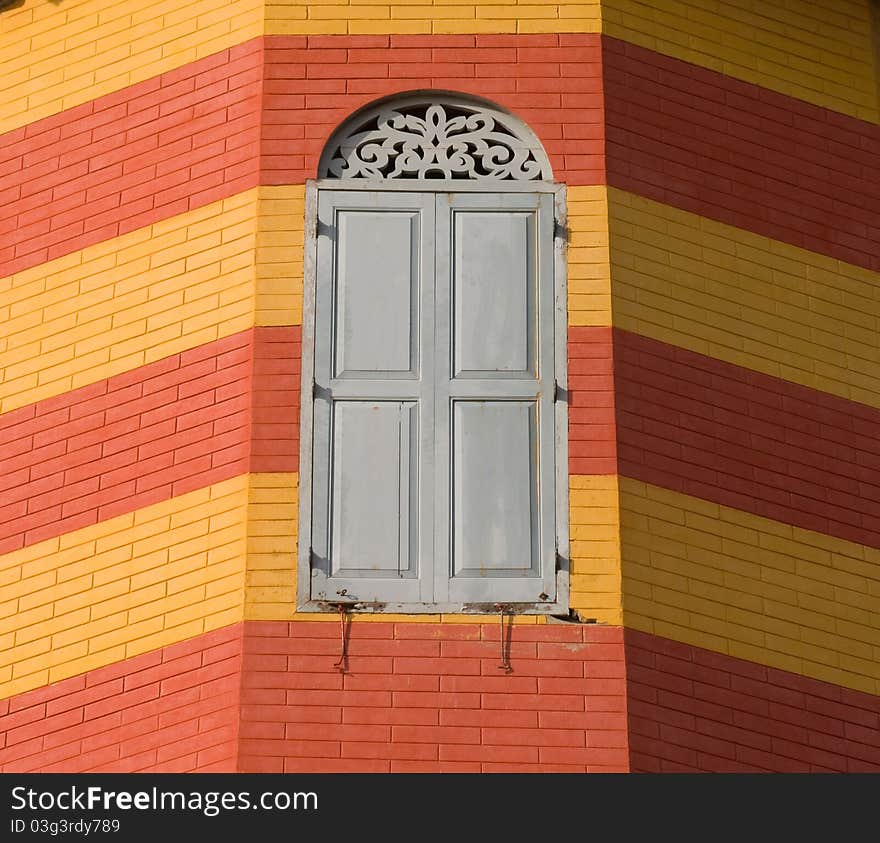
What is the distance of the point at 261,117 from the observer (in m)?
13.7

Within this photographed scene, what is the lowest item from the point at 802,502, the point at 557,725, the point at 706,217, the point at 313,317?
the point at 557,725

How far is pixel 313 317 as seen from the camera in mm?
13070

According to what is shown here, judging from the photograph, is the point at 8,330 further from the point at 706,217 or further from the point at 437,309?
the point at 706,217

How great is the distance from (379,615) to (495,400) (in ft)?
4.66

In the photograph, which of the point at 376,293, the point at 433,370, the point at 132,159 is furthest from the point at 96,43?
the point at 433,370

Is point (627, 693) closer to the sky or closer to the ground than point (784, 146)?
closer to the ground

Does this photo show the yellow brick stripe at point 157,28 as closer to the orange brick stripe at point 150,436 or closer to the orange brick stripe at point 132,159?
the orange brick stripe at point 132,159

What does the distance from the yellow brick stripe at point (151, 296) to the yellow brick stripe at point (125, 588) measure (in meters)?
1.02

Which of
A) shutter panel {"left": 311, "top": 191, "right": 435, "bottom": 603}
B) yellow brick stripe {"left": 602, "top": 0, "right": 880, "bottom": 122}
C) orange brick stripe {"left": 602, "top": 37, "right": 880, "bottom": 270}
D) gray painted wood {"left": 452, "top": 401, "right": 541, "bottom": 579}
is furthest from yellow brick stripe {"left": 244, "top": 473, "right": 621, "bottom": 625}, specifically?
yellow brick stripe {"left": 602, "top": 0, "right": 880, "bottom": 122}

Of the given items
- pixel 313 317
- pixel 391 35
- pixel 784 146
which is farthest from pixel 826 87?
pixel 313 317

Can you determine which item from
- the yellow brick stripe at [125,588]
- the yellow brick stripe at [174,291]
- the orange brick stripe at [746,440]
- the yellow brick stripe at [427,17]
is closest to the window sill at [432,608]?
the yellow brick stripe at [125,588]

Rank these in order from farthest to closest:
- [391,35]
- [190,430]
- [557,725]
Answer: [391,35]
[190,430]
[557,725]

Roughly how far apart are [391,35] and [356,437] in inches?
105

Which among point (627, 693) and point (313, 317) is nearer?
point (627, 693)
